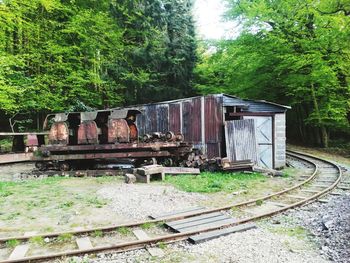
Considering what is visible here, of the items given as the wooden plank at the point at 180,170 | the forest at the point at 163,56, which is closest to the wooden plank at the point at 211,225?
the wooden plank at the point at 180,170

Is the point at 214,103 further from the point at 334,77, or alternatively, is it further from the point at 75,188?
the point at 334,77

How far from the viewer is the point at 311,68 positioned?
61.7ft

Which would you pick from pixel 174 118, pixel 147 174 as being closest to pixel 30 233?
pixel 147 174

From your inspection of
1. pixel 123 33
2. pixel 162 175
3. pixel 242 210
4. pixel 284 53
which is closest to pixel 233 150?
pixel 162 175

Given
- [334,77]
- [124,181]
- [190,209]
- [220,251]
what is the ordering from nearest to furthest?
[220,251] → [190,209] → [124,181] → [334,77]

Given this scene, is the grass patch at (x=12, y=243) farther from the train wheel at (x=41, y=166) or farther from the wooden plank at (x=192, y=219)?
the train wheel at (x=41, y=166)

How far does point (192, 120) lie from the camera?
1525 centimetres

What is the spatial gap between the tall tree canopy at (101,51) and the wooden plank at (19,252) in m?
15.6

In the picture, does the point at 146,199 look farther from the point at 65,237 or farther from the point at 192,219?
the point at 65,237

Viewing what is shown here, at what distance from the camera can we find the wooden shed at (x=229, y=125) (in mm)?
14344

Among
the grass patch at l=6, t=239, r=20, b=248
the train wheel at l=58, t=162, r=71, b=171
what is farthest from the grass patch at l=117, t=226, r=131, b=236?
the train wheel at l=58, t=162, r=71, b=171

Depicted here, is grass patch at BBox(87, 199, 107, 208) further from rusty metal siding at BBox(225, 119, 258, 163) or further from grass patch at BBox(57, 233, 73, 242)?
rusty metal siding at BBox(225, 119, 258, 163)

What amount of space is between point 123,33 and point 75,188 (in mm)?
17081

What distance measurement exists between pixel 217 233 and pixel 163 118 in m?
10.6
